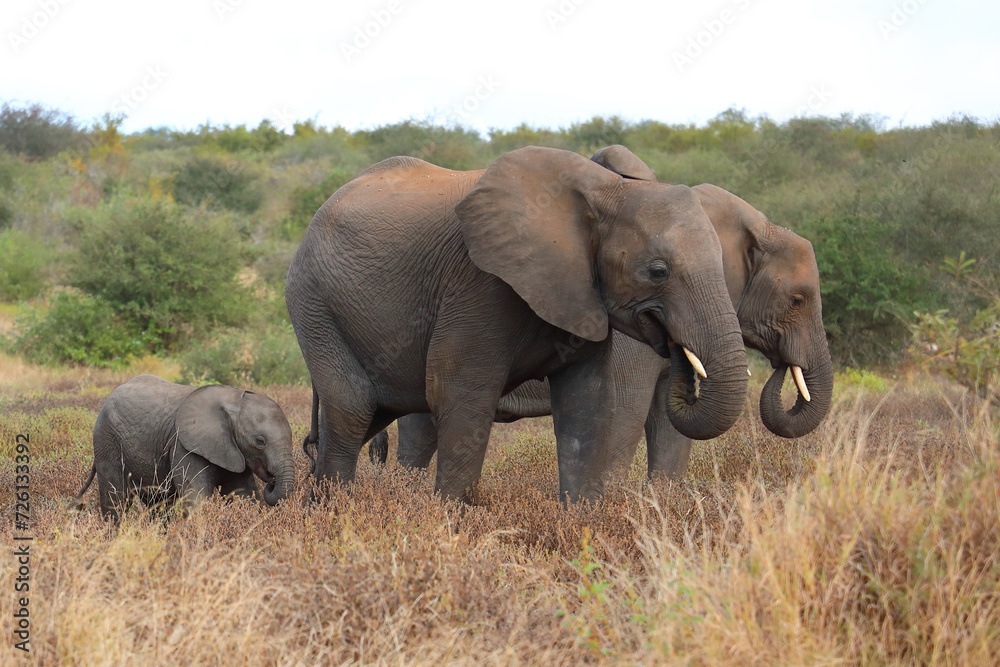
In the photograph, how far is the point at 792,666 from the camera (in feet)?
9.02

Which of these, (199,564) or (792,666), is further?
(199,564)

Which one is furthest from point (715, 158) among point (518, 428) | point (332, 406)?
point (332, 406)

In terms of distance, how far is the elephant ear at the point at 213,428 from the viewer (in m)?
5.51

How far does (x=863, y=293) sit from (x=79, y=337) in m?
11.8

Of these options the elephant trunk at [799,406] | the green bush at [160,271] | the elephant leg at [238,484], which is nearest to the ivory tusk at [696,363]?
the elephant trunk at [799,406]

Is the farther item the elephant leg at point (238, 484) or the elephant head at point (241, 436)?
the elephant leg at point (238, 484)

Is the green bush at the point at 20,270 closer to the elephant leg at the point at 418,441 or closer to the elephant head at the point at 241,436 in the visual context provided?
the elephant leg at the point at 418,441

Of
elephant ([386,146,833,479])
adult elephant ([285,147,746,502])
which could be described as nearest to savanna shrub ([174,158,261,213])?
adult elephant ([285,147,746,502])

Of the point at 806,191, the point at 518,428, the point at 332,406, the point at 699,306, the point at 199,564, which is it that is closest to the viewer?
the point at 199,564

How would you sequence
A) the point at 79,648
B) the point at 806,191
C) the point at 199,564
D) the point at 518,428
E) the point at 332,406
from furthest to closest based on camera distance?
the point at 806,191 < the point at 518,428 < the point at 332,406 < the point at 199,564 < the point at 79,648

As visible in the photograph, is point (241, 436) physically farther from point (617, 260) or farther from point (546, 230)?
point (617, 260)

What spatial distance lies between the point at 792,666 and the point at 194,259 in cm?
1533

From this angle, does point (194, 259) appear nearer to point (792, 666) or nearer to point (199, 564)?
point (199, 564)

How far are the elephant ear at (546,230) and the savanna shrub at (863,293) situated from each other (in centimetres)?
1057
